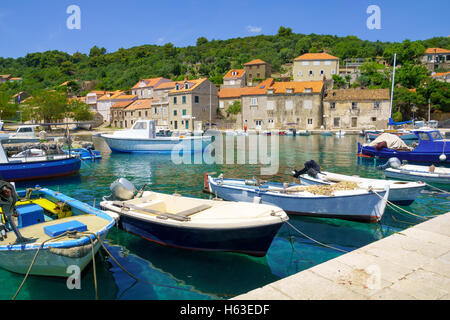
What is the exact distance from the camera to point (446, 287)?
470 centimetres

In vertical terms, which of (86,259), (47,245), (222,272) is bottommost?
(222,272)

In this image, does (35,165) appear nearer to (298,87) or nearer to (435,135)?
(435,135)

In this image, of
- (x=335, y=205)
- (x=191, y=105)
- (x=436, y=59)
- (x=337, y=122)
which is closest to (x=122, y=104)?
(x=191, y=105)

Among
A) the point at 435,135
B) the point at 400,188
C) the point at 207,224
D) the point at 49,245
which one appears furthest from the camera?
the point at 435,135

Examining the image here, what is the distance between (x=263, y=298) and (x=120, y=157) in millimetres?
24643

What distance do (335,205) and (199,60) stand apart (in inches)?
4429

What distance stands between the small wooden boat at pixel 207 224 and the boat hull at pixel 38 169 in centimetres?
978

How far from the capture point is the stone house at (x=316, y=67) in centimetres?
7294

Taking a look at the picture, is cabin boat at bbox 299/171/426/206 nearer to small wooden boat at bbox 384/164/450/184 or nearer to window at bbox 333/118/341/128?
small wooden boat at bbox 384/164/450/184

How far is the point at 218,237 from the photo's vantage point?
7023mm

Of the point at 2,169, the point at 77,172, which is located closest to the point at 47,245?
the point at 2,169

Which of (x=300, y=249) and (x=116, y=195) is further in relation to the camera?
(x=116, y=195)

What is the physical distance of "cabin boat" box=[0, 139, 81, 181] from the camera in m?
15.4
